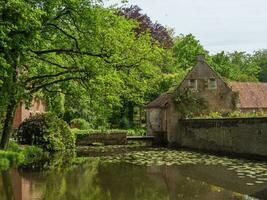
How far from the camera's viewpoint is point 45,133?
31.6 meters

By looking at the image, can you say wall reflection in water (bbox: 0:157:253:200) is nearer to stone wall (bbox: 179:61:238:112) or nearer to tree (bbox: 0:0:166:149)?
tree (bbox: 0:0:166:149)

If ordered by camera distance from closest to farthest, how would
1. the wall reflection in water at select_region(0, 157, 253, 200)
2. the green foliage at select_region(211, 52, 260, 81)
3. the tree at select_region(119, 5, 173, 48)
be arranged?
1. the wall reflection in water at select_region(0, 157, 253, 200)
2. the tree at select_region(119, 5, 173, 48)
3. the green foliage at select_region(211, 52, 260, 81)

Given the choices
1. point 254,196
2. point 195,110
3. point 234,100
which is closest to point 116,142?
point 195,110

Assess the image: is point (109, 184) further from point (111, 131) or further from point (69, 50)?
point (111, 131)

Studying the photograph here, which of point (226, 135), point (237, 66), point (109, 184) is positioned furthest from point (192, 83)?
point (237, 66)

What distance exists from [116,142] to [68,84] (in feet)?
53.2

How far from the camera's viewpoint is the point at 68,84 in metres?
29.6

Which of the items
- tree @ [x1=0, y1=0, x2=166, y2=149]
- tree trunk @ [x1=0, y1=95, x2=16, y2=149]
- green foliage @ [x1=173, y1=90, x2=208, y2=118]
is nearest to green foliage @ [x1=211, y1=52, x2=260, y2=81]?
green foliage @ [x1=173, y1=90, x2=208, y2=118]

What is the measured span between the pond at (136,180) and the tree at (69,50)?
183 inches

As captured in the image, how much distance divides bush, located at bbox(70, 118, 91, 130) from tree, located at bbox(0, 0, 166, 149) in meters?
22.3

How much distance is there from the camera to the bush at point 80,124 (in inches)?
2052

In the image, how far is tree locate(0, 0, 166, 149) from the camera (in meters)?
22.1

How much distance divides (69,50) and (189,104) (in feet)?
61.7

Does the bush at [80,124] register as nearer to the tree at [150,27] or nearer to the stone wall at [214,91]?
the tree at [150,27]
